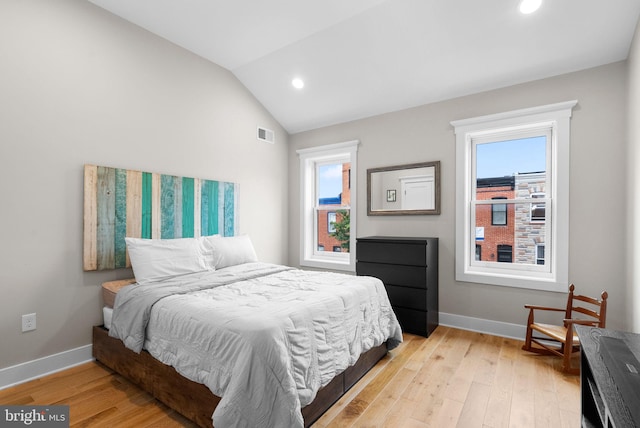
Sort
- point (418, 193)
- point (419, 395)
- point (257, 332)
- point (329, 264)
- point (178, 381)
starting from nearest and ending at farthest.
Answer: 1. point (257, 332)
2. point (178, 381)
3. point (419, 395)
4. point (418, 193)
5. point (329, 264)

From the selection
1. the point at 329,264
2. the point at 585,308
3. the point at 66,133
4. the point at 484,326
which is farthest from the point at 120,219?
the point at 585,308

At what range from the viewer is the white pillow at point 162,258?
2.55m

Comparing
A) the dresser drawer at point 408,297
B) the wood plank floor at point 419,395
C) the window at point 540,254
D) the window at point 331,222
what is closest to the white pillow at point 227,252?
the wood plank floor at point 419,395

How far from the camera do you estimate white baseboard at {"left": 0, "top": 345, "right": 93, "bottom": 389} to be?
221 centimetres

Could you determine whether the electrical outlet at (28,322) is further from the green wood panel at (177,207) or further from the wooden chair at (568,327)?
the wooden chair at (568,327)

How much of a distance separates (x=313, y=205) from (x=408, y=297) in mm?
2053

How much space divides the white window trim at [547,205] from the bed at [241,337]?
1296 millimetres

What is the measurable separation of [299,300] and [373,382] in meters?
0.88

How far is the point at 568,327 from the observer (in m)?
2.45

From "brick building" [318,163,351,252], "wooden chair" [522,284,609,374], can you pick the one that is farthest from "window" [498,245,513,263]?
"brick building" [318,163,351,252]

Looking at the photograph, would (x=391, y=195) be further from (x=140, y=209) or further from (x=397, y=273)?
(x=140, y=209)

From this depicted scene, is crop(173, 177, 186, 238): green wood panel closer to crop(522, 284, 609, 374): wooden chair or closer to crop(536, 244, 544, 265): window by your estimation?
crop(522, 284, 609, 374): wooden chair

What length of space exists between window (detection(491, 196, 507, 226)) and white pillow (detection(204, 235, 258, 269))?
2605 mm

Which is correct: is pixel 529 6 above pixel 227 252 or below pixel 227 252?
above
